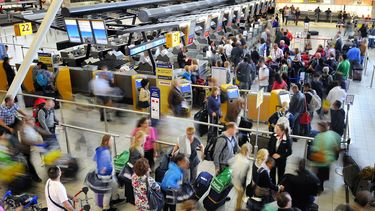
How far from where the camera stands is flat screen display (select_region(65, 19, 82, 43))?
10488 mm

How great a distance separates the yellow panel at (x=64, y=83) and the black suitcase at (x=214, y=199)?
22.4 feet

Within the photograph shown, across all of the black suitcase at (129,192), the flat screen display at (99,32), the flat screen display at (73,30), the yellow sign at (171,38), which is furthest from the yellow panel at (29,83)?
the black suitcase at (129,192)

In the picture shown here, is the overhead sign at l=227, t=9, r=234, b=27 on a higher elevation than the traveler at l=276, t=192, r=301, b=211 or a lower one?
higher

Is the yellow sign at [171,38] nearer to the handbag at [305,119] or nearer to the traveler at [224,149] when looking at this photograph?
the handbag at [305,119]

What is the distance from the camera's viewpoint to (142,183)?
15.0 ft

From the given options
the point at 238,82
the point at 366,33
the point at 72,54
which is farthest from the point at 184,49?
the point at 366,33

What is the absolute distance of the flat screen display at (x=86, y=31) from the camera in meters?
10.2

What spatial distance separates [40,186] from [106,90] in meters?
3.29

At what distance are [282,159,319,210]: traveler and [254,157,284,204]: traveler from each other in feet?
0.42

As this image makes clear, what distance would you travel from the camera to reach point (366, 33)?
2069cm

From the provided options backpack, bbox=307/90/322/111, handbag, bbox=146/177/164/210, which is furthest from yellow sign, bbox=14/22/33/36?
handbag, bbox=146/177/164/210

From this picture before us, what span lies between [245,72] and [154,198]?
21.0 feet

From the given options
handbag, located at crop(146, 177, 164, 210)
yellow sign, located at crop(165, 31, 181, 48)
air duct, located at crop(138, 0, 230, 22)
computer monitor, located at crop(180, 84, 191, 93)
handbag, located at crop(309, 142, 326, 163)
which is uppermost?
air duct, located at crop(138, 0, 230, 22)

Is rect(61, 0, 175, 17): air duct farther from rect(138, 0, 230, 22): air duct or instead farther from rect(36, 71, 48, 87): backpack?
rect(36, 71, 48, 87): backpack
